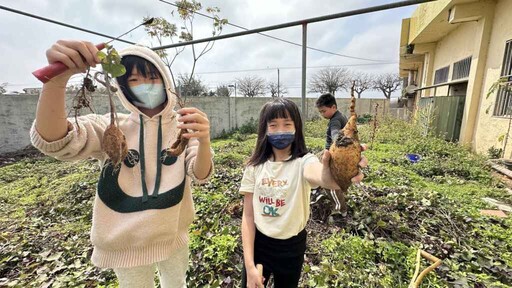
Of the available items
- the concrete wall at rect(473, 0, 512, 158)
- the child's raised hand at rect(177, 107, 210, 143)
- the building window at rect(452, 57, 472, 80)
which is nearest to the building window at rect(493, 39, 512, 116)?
the concrete wall at rect(473, 0, 512, 158)

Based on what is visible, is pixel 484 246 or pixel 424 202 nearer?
pixel 484 246

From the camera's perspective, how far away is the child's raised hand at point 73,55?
2.73ft

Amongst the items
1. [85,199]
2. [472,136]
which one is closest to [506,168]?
[472,136]

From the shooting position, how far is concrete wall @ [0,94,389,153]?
852cm

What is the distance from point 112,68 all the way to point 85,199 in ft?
14.1

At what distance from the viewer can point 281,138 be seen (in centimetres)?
140

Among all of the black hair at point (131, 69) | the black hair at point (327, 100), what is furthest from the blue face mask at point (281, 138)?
the black hair at point (327, 100)

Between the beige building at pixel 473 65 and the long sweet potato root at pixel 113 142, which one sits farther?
the beige building at pixel 473 65

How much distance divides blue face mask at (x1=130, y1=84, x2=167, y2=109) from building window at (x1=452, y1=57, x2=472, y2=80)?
9.69m

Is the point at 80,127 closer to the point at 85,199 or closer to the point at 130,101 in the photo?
the point at 130,101

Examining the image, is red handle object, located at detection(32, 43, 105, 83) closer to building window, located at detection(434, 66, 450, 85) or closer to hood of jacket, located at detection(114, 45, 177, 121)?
hood of jacket, located at detection(114, 45, 177, 121)

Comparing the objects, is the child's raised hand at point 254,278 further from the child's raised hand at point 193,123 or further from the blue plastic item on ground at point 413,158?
the blue plastic item on ground at point 413,158

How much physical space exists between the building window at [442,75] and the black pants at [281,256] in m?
11.4

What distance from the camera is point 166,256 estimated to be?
1270mm
